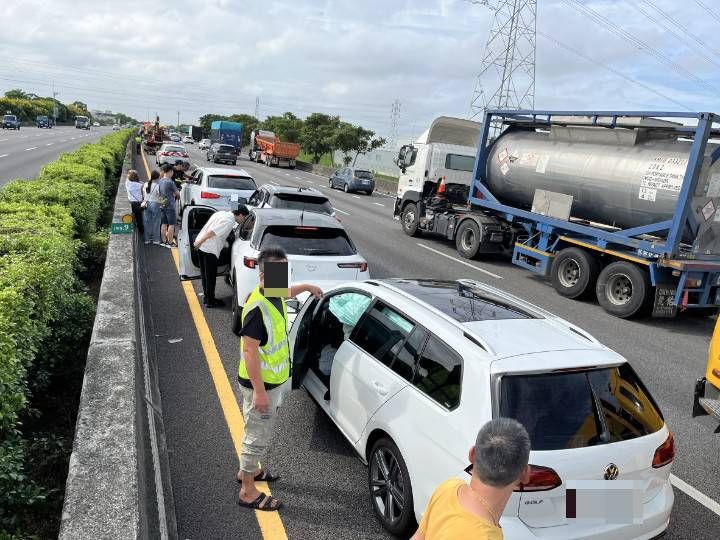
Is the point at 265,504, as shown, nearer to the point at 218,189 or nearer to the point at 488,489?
the point at 488,489

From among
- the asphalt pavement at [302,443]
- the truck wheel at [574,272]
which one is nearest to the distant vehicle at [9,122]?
the asphalt pavement at [302,443]

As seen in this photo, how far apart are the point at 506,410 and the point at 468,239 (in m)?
11.7

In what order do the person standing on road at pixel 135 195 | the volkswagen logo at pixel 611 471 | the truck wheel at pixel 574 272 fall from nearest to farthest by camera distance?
the volkswagen logo at pixel 611 471, the truck wheel at pixel 574 272, the person standing on road at pixel 135 195

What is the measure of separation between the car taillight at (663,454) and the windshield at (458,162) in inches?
563

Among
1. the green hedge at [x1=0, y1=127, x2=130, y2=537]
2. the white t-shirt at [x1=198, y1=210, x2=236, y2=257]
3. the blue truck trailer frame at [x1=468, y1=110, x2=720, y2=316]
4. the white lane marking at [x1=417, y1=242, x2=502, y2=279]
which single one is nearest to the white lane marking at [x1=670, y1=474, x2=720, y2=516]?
the green hedge at [x1=0, y1=127, x2=130, y2=537]

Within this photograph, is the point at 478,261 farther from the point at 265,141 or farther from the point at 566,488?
the point at 265,141

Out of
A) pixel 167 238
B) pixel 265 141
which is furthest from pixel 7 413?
pixel 265 141

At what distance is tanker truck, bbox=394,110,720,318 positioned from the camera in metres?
9.48

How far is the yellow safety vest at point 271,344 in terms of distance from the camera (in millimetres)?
3707

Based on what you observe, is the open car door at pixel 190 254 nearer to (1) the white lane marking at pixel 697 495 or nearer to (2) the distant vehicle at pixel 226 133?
(1) the white lane marking at pixel 697 495

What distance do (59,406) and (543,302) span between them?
8.59 metres

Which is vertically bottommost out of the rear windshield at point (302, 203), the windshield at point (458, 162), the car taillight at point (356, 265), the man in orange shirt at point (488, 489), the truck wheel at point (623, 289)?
the truck wheel at point (623, 289)

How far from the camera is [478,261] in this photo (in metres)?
14.4

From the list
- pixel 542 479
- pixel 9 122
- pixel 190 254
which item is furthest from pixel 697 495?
pixel 9 122
